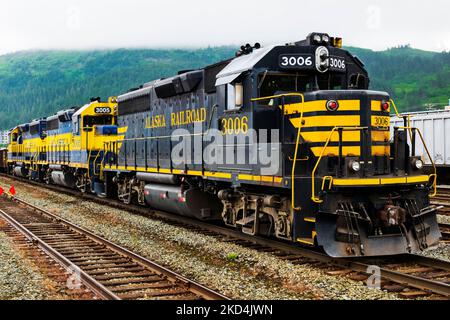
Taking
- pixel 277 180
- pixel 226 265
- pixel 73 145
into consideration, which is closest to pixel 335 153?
pixel 277 180

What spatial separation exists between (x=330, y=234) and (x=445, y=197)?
1204 cm

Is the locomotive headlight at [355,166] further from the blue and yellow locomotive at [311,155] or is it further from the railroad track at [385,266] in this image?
the railroad track at [385,266]

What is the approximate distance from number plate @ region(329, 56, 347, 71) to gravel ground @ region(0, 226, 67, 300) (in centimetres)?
596

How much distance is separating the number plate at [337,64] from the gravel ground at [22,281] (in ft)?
19.6

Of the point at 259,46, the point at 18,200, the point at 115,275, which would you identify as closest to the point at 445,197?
the point at 259,46

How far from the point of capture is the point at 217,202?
12.9 m

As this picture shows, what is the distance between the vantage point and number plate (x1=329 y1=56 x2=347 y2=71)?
31.4 ft

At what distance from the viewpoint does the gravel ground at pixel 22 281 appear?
7.17 metres

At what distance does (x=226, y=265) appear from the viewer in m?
8.88

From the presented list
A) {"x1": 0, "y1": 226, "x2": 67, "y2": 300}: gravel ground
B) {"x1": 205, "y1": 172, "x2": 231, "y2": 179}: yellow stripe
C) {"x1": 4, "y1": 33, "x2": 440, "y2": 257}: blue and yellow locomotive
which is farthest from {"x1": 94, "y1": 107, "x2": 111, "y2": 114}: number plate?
{"x1": 0, "y1": 226, "x2": 67, "y2": 300}: gravel ground

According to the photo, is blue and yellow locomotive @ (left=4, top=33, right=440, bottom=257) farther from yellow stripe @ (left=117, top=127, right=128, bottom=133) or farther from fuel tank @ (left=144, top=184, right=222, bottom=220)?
yellow stripe @ (left=117, top=127, right=128, bottom=133)

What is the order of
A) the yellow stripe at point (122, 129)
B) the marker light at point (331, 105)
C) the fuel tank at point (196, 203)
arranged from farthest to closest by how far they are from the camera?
the yellow stripe at point (122, 129), the fuel tank at point (196, 203), the marker light at point (331, 105)

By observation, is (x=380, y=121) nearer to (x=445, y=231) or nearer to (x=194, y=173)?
(x=445, y=231)

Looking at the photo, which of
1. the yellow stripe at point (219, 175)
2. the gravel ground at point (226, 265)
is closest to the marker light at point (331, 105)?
the gravel ground at point (226, 265)
